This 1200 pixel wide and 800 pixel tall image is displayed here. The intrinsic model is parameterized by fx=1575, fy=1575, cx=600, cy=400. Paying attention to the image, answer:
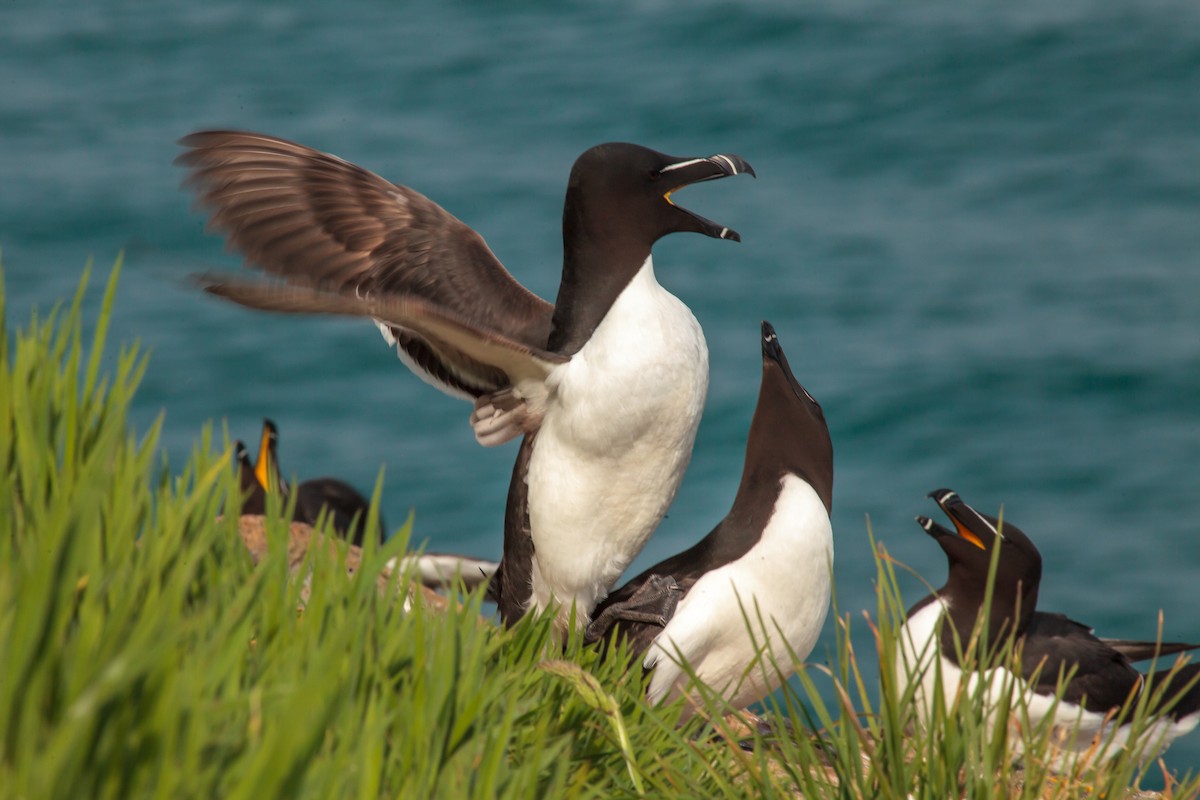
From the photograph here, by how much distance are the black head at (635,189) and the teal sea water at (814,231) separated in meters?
7.56

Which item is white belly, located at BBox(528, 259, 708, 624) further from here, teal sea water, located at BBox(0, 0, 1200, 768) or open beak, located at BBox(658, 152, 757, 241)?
teal sea water, located at BBox(0, 0, 1200, 768)

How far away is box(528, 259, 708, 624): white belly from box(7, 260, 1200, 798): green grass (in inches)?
39.1

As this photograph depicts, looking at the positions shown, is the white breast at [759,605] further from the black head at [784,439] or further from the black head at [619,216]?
the black head at [619,216]

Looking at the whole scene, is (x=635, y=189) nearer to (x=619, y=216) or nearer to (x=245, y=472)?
(x=619, y=216)

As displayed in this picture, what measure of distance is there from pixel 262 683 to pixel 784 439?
2.64 meters

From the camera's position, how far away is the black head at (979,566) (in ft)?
17.9

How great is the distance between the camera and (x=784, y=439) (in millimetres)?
4855

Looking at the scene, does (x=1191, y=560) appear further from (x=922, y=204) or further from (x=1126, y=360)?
(x=922, y=204)

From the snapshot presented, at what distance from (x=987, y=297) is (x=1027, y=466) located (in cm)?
A: 242

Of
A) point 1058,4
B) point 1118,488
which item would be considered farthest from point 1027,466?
point 1058,4

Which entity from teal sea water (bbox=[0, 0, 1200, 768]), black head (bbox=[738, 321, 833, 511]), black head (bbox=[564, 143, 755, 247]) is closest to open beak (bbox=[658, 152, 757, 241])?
black head (bbox=[564, 143, 755, 247])

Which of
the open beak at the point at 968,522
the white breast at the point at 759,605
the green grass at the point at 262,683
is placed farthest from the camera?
the open beak at the point at 968,522

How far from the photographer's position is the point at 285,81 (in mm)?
20750

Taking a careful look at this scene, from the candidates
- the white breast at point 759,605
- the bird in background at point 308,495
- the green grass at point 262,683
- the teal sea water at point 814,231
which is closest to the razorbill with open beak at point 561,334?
the white breast at point 759,605
